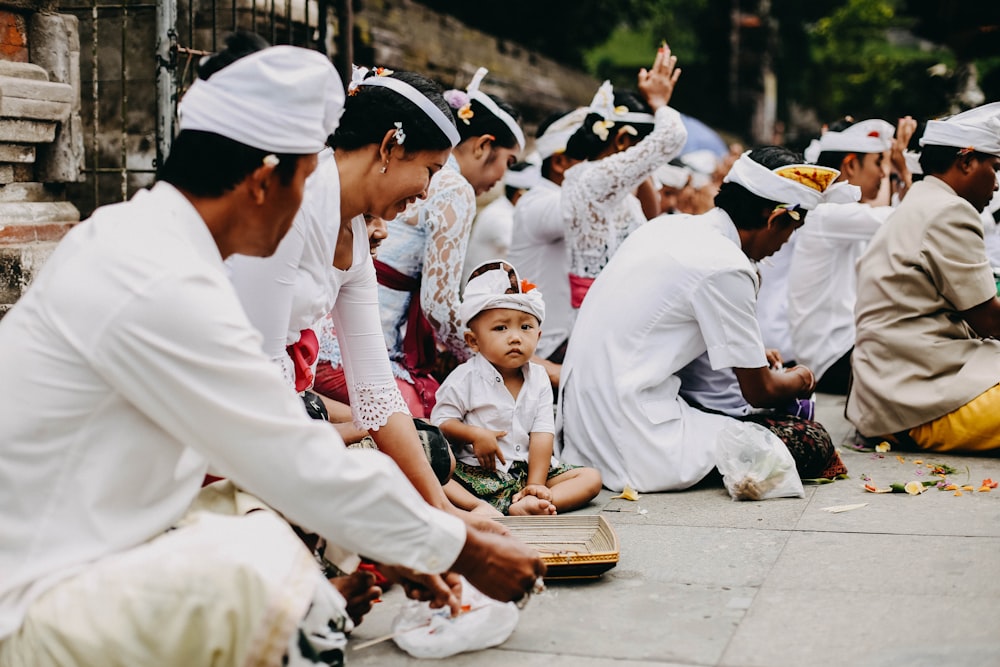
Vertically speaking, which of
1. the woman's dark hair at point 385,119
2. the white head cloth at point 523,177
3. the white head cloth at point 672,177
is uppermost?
the woman's dark hair at point 385,119

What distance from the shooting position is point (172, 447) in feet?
7.98

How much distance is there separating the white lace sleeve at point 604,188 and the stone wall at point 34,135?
8.18 ft

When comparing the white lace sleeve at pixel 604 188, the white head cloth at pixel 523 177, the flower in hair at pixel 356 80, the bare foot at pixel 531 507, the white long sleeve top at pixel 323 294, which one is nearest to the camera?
the white long sleeve top at pixel 323 294

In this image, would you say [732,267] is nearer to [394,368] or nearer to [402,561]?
[394,368]

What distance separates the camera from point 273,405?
92.0 inches

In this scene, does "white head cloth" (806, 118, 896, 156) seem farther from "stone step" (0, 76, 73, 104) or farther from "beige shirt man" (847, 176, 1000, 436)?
"stone step" (0, 76, 73, 104)

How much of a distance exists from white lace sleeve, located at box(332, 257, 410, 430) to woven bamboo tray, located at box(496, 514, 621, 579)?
2.15ft

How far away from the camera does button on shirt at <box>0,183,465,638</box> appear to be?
2.24 metres

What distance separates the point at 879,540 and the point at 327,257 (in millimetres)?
2184

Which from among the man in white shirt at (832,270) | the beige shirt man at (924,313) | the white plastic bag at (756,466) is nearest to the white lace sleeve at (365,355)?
the white plastic bag at (756,466)

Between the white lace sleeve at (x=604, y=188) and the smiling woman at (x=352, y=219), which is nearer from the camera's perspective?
the smiling woman at (x=352, y=219)

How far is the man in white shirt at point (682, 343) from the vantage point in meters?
4.80

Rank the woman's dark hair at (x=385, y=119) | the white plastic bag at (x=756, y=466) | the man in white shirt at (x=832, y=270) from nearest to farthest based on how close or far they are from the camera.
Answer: the woman's dark hair at (x=385, y=119), the white plastic bag at (x=756, y=466), the man in white shirt at (x=832, y=270)

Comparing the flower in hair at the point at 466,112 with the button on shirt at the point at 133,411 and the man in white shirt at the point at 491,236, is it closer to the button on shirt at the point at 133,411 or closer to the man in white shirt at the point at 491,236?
the man in white shirt at the point at 491,236
